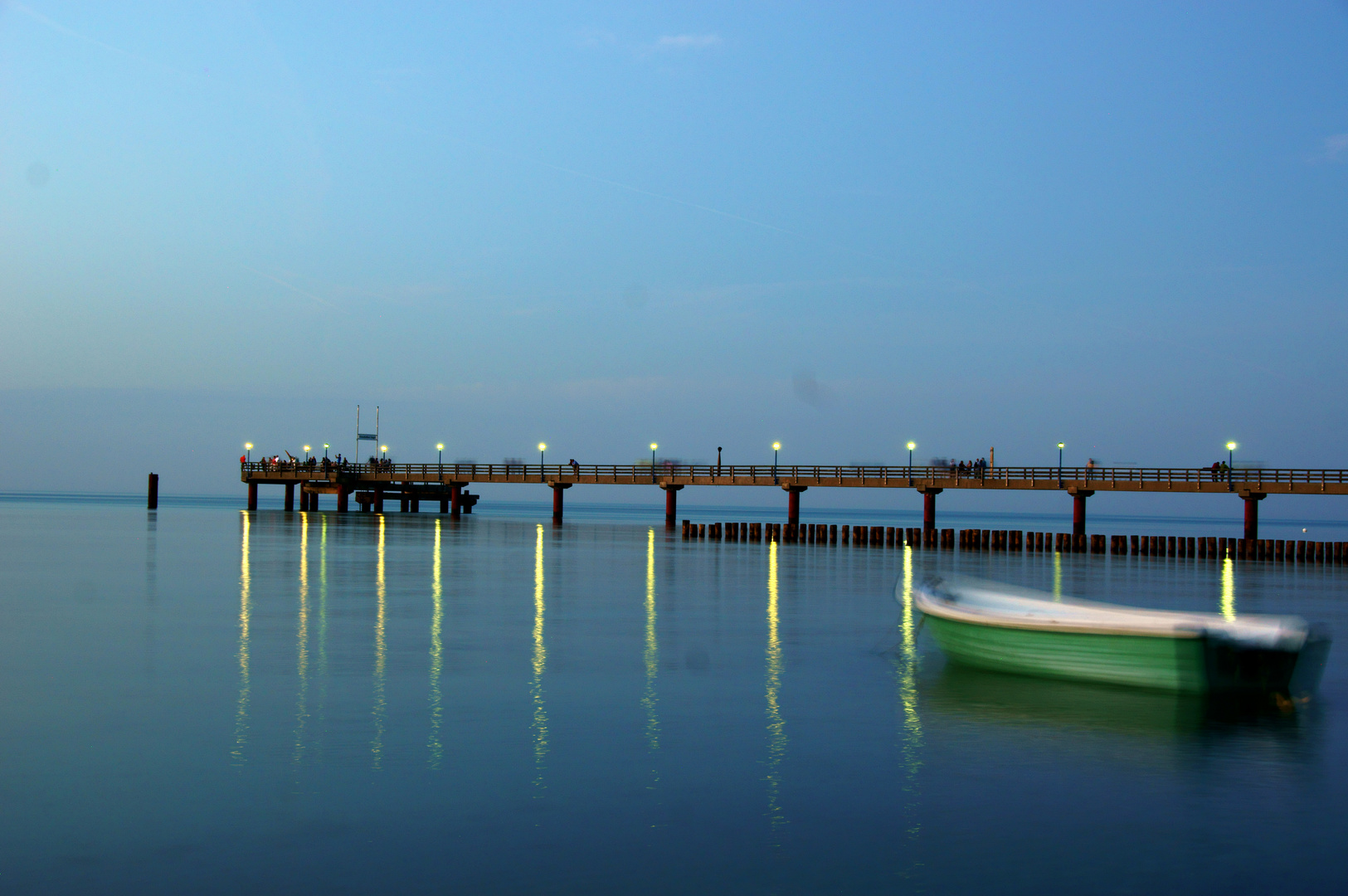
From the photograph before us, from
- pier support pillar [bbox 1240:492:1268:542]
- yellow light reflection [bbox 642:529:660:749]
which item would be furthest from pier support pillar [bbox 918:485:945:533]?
yellow light reflection [bbox 642:529:660:749]

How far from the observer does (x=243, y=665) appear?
18.0 m

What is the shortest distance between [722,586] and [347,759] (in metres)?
22.1

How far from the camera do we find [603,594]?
30859 mm

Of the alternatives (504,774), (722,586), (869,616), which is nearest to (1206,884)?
(504,774)

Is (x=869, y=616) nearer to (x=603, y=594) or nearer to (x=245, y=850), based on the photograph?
(x=603, y=594)

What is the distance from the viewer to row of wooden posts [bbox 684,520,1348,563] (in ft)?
177

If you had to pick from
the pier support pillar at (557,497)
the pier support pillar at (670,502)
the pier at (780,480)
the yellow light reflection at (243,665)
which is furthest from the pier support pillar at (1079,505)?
the yellow light reflection at (243,665)

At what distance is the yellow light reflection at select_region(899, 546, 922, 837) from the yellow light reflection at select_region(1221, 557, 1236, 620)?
274 inches

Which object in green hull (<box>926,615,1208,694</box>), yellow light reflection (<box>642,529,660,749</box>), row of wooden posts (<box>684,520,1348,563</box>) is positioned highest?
green hull (<box>926,615,1208,694</box>)

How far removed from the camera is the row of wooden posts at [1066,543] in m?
53.8

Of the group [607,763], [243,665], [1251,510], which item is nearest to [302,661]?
[243,665]

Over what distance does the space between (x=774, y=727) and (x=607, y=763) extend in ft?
9.31

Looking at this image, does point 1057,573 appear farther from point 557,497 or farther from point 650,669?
point 557,497

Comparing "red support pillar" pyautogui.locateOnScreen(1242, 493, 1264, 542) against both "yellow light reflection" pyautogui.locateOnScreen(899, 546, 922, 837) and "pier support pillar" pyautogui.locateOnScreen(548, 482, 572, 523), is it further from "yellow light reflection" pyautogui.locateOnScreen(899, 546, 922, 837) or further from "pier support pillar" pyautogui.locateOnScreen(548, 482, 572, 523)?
"pier support pillar" pyautogui.locateOnScreen(548, 482, 572, 523)
